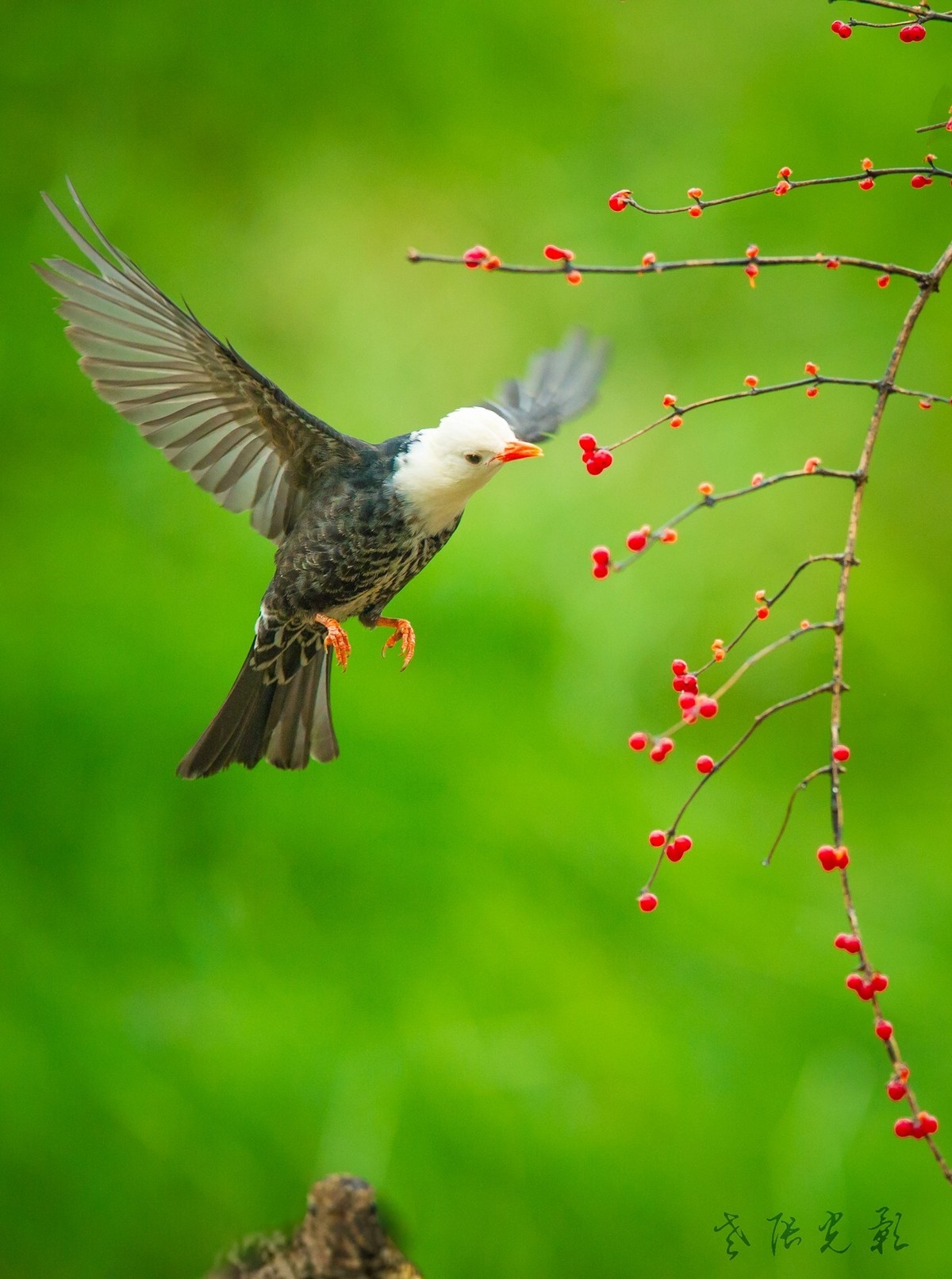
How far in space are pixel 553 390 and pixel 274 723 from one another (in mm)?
540

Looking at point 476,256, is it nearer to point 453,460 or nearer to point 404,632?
point 453,460

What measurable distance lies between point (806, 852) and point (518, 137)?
143cm

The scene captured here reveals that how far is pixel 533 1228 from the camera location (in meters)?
1.96

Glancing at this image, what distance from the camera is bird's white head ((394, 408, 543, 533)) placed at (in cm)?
107

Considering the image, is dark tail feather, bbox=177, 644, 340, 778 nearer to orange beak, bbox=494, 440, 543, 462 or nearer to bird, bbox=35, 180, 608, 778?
bird, bbox=35, 180, 608, 778

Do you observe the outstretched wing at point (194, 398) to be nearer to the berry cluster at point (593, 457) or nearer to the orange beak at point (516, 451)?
the orange beak at point (516, 451)

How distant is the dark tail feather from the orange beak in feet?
1.10

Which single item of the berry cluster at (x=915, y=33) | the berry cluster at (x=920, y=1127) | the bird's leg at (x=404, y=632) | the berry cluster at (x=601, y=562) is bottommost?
the berry cluster at (x=920, y=1127)

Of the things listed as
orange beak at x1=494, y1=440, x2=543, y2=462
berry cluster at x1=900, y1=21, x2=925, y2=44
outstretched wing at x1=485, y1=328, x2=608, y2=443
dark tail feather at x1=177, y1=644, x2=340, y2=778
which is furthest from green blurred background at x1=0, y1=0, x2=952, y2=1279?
berry cluster at x1=900, y1=21, x2=925, y2=44

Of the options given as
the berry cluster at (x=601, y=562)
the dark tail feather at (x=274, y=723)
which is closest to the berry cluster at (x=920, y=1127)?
the berry cluster at (x=601, y=562)

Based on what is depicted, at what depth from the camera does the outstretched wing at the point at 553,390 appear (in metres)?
1.45

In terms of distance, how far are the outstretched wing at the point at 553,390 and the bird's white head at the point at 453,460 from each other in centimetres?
27

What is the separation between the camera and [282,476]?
129 centimetres

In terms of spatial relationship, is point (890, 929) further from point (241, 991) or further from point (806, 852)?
point (241, 991)
